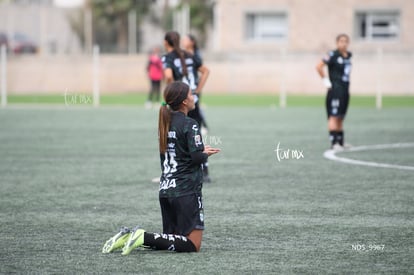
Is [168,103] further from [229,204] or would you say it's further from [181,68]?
[181,68]

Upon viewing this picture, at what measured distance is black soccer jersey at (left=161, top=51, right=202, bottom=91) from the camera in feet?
39.4

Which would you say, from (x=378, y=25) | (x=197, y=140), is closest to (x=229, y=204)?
(x=197, y=140)

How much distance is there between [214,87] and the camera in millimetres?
41188

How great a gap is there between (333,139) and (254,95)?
76.0 ft

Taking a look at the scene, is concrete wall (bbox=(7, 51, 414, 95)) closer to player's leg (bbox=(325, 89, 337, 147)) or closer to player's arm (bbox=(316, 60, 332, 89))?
player's leg (bbox=(325, 89, 337, 147))

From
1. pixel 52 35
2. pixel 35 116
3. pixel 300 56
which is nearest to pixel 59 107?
pixel 35 116

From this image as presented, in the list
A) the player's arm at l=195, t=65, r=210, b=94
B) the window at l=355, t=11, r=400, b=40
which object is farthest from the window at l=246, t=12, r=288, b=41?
the player's arm at l=195, t=65, r=210, b=94

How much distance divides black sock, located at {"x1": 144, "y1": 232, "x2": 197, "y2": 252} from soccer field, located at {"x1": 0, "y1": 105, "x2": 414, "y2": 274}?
7 cm

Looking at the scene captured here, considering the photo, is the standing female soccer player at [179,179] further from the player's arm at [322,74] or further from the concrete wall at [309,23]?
the concrete wall at [309,23]

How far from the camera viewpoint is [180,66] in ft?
39.8

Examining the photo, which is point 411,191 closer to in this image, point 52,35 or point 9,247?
point 9,247

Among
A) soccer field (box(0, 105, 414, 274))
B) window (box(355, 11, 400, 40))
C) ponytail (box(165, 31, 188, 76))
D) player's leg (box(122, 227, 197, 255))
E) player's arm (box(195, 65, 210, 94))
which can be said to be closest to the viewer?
soccer field (box(0, 105, 414, 274))

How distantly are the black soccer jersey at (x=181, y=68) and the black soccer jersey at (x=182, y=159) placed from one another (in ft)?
14.5

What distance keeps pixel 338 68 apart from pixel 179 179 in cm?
914
